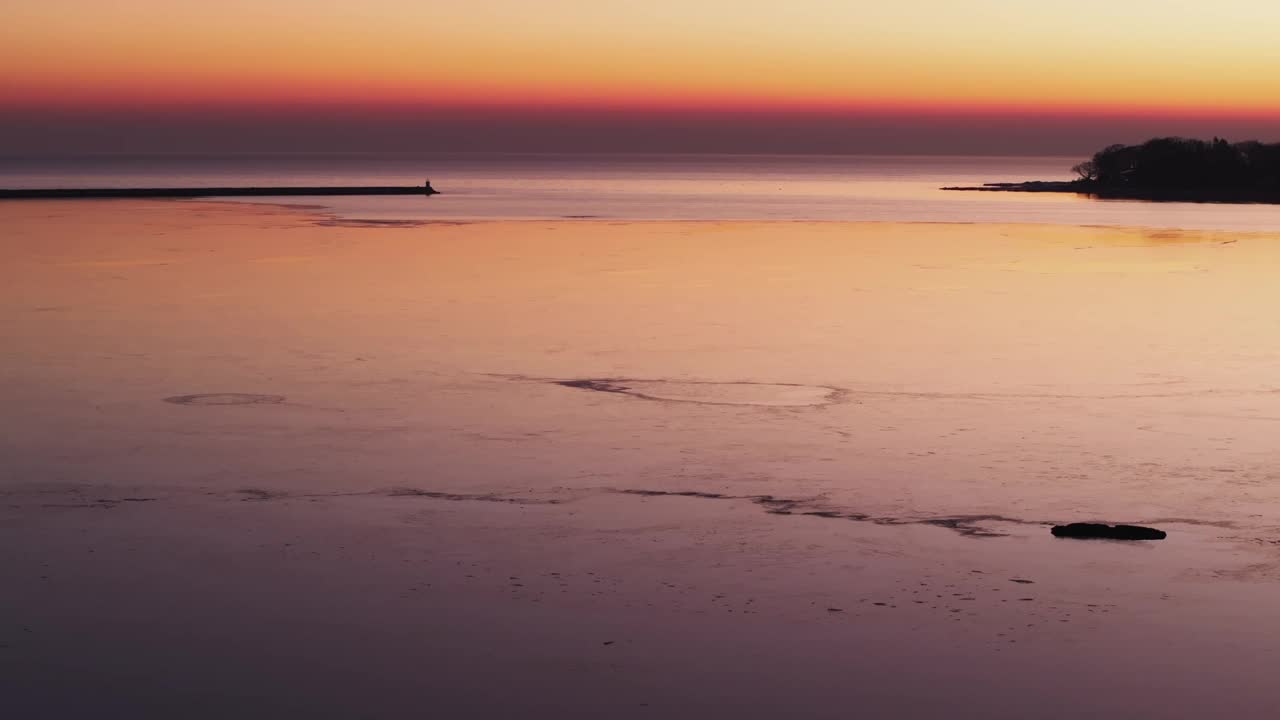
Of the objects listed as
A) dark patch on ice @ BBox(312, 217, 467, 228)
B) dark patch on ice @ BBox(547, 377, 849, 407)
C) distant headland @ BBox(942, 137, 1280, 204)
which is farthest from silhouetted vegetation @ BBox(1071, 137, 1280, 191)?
dark patch on ice @ BBox(547, 377, 849, 407)

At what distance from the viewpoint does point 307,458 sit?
41.1 feet

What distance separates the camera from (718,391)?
15.9m

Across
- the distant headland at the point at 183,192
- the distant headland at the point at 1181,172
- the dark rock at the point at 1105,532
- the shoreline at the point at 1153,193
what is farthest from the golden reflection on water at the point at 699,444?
the distant headland at the point at 1181,172

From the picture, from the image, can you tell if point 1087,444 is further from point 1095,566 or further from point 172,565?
point 172,565

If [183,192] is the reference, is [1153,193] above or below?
below

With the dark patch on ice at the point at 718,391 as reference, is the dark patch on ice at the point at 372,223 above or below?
below

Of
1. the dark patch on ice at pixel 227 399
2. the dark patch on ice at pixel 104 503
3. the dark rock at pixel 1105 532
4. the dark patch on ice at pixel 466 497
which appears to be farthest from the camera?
the dark patch on ice at pixel 227 399

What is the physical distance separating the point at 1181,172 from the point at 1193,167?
0.94 metres

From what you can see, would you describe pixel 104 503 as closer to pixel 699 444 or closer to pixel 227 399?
pixel 227 399

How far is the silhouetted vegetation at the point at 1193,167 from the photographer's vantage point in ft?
382

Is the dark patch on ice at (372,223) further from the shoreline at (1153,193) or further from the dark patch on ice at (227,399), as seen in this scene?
the shoreline at (1153,193)

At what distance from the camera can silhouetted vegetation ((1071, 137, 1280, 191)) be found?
11631 cm

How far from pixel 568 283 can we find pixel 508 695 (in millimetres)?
22395

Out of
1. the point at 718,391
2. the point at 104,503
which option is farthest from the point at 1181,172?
the point at 104,503
